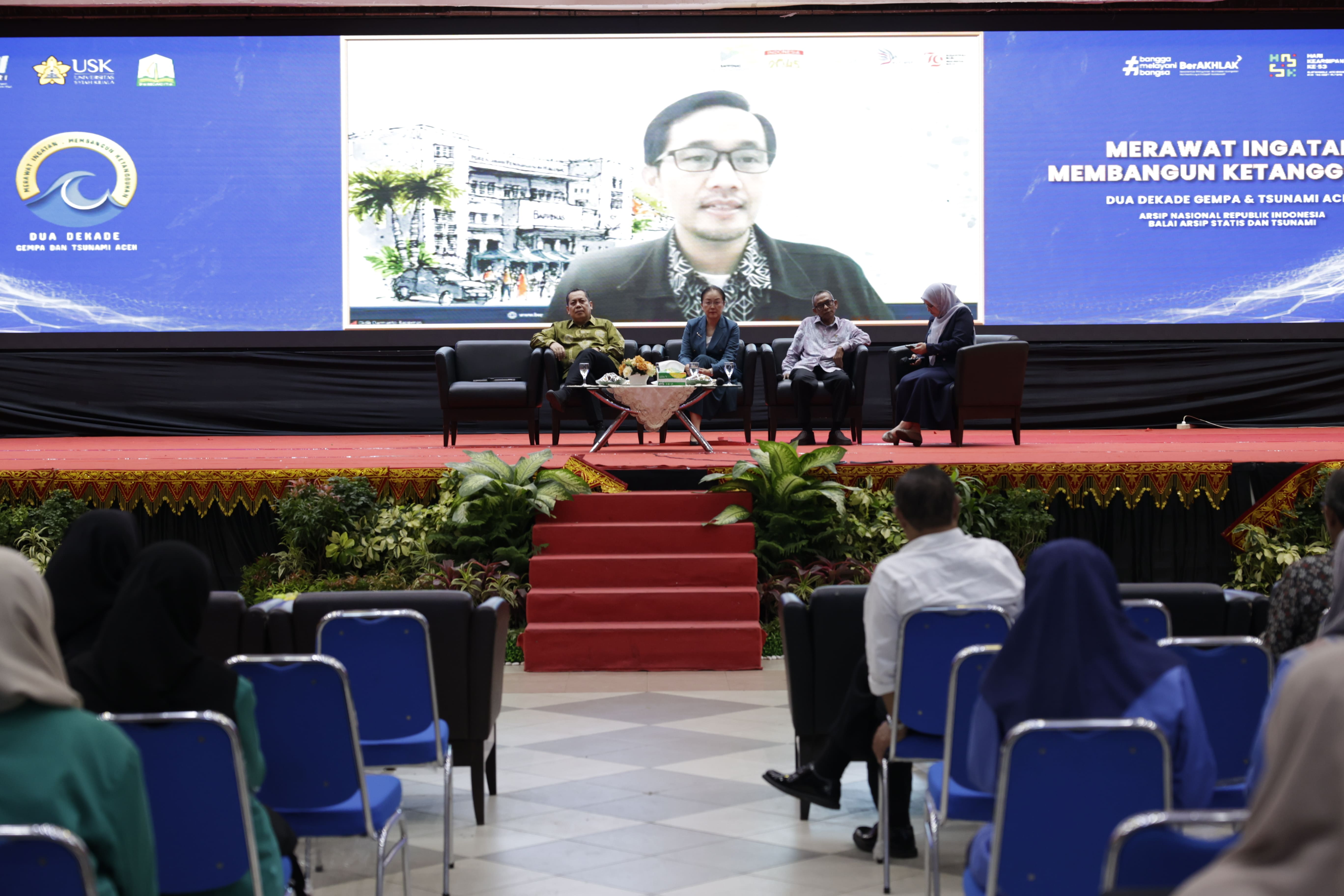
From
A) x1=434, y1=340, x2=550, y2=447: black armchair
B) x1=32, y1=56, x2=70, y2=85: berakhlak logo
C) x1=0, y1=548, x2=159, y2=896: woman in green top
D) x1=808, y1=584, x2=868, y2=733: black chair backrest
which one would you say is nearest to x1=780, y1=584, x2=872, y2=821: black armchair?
x1=808, y1=584, x2=868, y2=733: black chair backrest

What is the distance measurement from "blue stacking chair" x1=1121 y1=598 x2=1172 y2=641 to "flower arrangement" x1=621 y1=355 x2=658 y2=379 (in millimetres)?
4825

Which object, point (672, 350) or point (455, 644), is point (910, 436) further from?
point (455, 644)

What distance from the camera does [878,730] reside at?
2924 millimetres

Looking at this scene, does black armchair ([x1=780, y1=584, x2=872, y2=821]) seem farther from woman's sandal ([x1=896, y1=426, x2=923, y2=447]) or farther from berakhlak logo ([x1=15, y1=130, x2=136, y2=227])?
berakhlak logo ([x1=15, y1=130, x2=136, y2=227])

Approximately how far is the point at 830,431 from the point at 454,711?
5031 millimetres

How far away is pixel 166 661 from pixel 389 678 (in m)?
1.01

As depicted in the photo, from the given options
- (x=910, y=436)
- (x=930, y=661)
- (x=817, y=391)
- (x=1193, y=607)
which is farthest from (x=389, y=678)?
(x=817, y=391)

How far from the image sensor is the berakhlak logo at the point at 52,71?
9.48 metres

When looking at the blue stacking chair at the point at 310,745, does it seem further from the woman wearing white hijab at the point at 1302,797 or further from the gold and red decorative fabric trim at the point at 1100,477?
the gold and red decorative fabric trim at the point at 1100,477

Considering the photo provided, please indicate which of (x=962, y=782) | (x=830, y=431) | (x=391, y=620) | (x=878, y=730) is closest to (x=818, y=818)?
(x=878, y=730)

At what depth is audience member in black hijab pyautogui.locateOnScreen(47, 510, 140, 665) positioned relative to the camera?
2.22m

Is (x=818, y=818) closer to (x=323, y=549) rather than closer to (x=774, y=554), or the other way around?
(x=774, y=554)

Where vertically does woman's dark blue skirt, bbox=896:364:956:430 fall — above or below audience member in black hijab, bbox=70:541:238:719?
above

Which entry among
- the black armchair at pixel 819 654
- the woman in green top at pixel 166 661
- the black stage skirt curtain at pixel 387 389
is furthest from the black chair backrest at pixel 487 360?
the woman in green top at pixel 166 661
